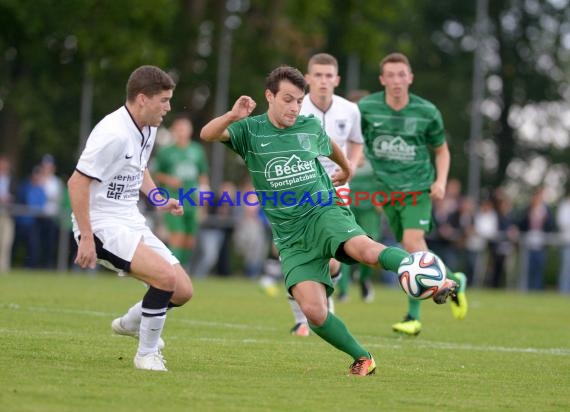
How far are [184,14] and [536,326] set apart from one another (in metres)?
16.7

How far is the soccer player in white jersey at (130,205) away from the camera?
7.74 meters

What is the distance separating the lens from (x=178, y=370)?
7.90 metres

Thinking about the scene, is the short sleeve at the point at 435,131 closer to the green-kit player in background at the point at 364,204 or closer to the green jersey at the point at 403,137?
the green jersey at the point at 403,137

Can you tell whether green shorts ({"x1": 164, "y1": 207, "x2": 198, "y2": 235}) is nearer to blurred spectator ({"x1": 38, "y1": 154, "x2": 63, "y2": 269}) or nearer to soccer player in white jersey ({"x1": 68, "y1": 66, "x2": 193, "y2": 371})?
blurred spectator ({"x1": 38, "y1": 154, "x2": 63, "y2": 269})

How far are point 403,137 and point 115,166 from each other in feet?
15.9

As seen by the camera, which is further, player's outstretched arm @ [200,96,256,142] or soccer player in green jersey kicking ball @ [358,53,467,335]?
soccer player in green jersey kicking ball @ [358,53,467,335]

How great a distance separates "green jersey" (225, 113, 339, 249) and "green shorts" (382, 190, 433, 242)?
3.57 metres

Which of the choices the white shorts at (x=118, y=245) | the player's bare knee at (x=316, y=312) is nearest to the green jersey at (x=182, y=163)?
the white shorts at (x=118, y=245)

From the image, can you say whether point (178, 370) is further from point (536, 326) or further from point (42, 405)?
point (536, 326)

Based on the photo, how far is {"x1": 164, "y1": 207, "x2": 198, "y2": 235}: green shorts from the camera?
1802 centimetres

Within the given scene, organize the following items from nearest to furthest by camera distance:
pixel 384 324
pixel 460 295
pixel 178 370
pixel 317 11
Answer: pixel 178 370 → pixel 460 295 → pixel 384 324 → pixel 317 11

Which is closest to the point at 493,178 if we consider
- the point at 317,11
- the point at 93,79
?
the point at 317,11

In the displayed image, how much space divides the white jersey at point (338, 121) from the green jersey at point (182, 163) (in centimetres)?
659

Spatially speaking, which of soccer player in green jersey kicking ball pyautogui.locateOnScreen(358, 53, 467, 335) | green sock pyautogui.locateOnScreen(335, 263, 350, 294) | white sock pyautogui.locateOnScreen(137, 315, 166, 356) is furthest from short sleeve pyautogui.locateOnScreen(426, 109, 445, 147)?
white sock pyautogui.locateOnScreen(137, 315, 166, 356)
